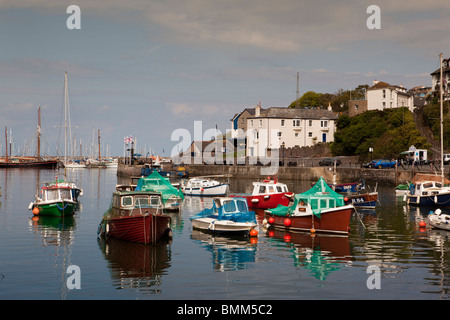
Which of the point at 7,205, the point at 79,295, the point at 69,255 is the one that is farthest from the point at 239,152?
the point at 79,295

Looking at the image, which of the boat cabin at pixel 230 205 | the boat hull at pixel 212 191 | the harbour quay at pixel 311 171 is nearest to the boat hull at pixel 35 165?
the harbour quay at pixel 311 171

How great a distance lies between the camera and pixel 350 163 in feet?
291

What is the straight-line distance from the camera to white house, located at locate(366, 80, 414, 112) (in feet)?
366

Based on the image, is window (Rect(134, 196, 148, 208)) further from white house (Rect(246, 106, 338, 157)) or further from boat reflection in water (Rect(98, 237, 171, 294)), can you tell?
white house (Rect(246, 106, 338, 157))

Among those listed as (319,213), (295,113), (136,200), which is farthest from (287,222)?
(295,113)

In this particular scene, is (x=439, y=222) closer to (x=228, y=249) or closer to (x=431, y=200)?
(x=431, y=200)

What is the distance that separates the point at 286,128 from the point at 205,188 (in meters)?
53.2

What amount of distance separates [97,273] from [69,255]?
190 inches

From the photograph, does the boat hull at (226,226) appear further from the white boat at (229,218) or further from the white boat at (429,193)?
the white boat at (429,193)

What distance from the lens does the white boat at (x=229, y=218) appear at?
31766mm

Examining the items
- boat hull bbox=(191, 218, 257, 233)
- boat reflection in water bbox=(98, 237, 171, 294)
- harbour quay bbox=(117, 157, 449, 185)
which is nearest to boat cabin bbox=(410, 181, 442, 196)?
harbour quay bbox=(117, 157, 449, 185)

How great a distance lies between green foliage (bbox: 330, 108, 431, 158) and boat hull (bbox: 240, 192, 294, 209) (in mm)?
50171

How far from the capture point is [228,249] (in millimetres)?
28484

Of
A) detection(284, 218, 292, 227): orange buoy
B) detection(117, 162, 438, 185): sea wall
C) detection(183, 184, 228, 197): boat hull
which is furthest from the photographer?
detection(117, 162, 438, 185): sea wall
